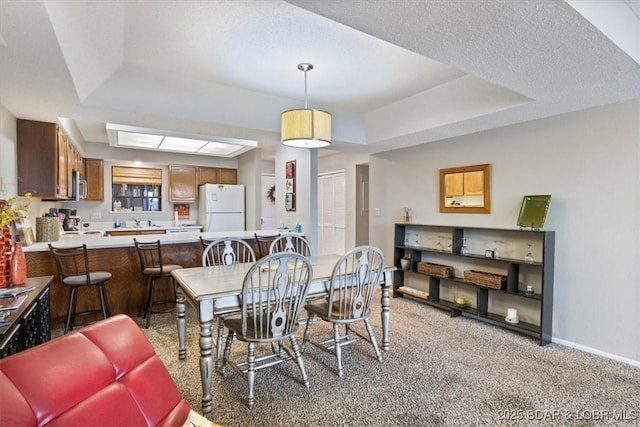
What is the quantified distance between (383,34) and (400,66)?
4.37ft

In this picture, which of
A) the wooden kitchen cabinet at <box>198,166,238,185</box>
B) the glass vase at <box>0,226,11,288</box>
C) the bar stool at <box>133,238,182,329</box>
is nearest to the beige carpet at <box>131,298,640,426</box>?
the bar stool at <box>133,238,182,329</box>

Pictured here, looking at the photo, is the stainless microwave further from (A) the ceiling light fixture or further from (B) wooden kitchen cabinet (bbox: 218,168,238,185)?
(A) the ceiling light fixture

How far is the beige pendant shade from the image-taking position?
2736 millimetres

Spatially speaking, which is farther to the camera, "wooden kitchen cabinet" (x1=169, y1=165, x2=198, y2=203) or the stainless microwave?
"wooden kitchen cabinet" (x1=169, y1=165, x2=198, y2=203)

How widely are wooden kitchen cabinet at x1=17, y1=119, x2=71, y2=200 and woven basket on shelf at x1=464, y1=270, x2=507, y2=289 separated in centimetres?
447

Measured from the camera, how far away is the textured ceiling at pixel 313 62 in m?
1.59

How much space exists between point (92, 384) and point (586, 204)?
3.73m

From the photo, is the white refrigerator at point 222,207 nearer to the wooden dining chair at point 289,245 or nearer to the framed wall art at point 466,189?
the wooden dining chair at point 289,245

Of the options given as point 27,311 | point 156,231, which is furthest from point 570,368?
point 156,231

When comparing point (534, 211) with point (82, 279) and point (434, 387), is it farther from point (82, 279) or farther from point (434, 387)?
point (82, 279)

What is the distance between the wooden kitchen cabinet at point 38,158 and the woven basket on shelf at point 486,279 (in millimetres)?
4466

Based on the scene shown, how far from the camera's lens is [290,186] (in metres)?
5.17

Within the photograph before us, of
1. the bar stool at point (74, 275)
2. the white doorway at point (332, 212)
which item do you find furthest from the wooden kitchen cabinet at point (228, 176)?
the bar stool at point (74, 275)

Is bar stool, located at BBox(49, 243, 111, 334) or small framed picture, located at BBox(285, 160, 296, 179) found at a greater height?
small framed picture, located at BBox(285, 160, 296, 179)
